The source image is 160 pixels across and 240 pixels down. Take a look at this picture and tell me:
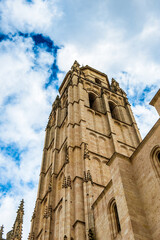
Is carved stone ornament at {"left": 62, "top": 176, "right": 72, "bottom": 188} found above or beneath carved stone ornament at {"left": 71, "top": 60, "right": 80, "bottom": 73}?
beneath

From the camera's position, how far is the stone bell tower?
13.7 metres

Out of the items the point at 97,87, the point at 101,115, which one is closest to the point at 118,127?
the point at 101,115

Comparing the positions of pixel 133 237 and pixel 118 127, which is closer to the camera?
pixel 133 237

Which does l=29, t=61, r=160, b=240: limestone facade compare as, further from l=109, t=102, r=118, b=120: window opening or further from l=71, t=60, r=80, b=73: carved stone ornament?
l=71, t=60, r=80, b=73: carved stone ornament

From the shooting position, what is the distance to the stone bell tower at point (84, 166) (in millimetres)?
13702

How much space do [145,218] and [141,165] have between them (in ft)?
8.62

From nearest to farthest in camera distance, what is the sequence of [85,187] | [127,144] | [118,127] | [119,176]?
1. [119,176]
2. [85,187]
3. [127,144]
4. [118,127]

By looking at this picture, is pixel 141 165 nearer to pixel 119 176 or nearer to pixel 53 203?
pixel 119 176

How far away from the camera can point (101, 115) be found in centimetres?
2741

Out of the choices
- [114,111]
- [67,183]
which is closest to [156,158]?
[67,183]

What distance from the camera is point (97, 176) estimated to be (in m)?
19.5

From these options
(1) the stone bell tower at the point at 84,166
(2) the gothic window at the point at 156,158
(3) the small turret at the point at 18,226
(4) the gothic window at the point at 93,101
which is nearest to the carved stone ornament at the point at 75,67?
(1) the stone bell tower at the point at 84,166

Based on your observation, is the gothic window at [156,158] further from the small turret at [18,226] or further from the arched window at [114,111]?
the arched window at [114,111]

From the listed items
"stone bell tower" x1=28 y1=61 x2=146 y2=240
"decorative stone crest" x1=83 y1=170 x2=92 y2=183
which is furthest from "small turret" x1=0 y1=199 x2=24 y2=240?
"decorative stone crest" x1=83 y1=170 x2=92 y2=183
